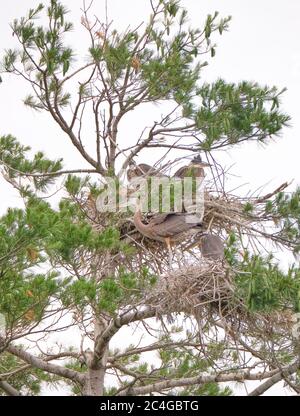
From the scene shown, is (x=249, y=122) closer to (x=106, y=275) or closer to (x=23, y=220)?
(x=106, y=275)

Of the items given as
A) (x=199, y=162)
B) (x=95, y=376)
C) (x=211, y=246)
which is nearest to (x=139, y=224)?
(x=211, y=246)

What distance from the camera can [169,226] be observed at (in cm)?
718

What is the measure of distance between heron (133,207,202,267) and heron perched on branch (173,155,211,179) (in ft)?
1.14

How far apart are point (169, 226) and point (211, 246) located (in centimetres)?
37

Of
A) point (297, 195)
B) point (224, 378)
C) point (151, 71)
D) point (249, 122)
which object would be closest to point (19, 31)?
point (151, 71)

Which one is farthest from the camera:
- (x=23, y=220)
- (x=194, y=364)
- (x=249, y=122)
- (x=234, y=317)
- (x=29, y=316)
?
(x=194, y=364)

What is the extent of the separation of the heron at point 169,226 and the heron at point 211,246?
11 cm

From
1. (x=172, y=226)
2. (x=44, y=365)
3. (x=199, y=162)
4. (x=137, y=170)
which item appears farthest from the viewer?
(x=137, y=170)

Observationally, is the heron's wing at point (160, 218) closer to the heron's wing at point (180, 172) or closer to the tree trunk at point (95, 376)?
the heron's wing at point (180, 172)

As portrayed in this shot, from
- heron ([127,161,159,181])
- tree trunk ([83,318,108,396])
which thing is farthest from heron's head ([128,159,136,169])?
tree trunk ([83,318,108,396])

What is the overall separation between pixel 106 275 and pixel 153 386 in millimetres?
987

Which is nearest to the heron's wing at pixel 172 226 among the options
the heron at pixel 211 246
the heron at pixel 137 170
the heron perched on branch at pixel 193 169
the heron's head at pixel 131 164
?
the heron at pixel 211 246

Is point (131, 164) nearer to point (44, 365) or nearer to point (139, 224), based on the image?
point (139, 224)

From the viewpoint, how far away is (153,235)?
23.8ft
